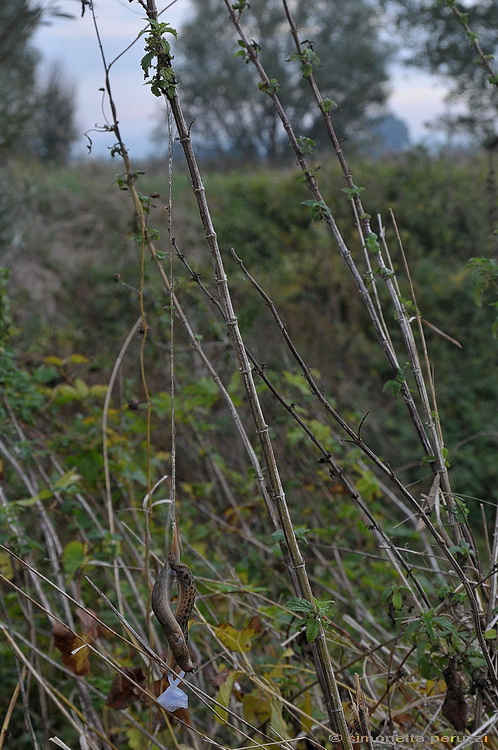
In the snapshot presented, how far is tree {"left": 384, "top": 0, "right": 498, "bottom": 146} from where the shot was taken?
1326 cm

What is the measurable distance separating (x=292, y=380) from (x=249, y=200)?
8643mm

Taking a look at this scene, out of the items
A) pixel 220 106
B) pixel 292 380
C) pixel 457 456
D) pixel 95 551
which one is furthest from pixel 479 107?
pixel 95 551

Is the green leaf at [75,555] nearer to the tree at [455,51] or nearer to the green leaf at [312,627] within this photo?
the green leaf at [312,627]

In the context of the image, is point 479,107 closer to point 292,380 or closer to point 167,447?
point 167,447

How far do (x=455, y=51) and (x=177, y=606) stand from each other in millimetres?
14900

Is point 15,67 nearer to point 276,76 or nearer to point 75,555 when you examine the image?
point 276,76

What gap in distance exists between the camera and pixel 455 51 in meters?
13.7

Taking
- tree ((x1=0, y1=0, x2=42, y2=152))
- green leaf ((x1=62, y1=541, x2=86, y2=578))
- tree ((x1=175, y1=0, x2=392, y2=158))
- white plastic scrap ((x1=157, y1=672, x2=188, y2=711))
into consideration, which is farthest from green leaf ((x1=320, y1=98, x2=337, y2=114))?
tree ((x1=175, y1=0, x2=392, y2=158))

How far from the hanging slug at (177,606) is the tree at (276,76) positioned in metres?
17.8

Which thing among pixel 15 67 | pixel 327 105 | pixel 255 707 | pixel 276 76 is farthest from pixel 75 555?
pixel 276 76

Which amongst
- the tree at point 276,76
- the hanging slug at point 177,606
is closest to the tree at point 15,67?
the hanging slug at point 177,606

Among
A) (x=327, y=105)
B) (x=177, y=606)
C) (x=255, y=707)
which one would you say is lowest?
(x=255, y=707)

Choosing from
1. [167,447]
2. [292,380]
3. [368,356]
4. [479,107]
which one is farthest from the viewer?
[479,107]

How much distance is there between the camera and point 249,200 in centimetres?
1100
